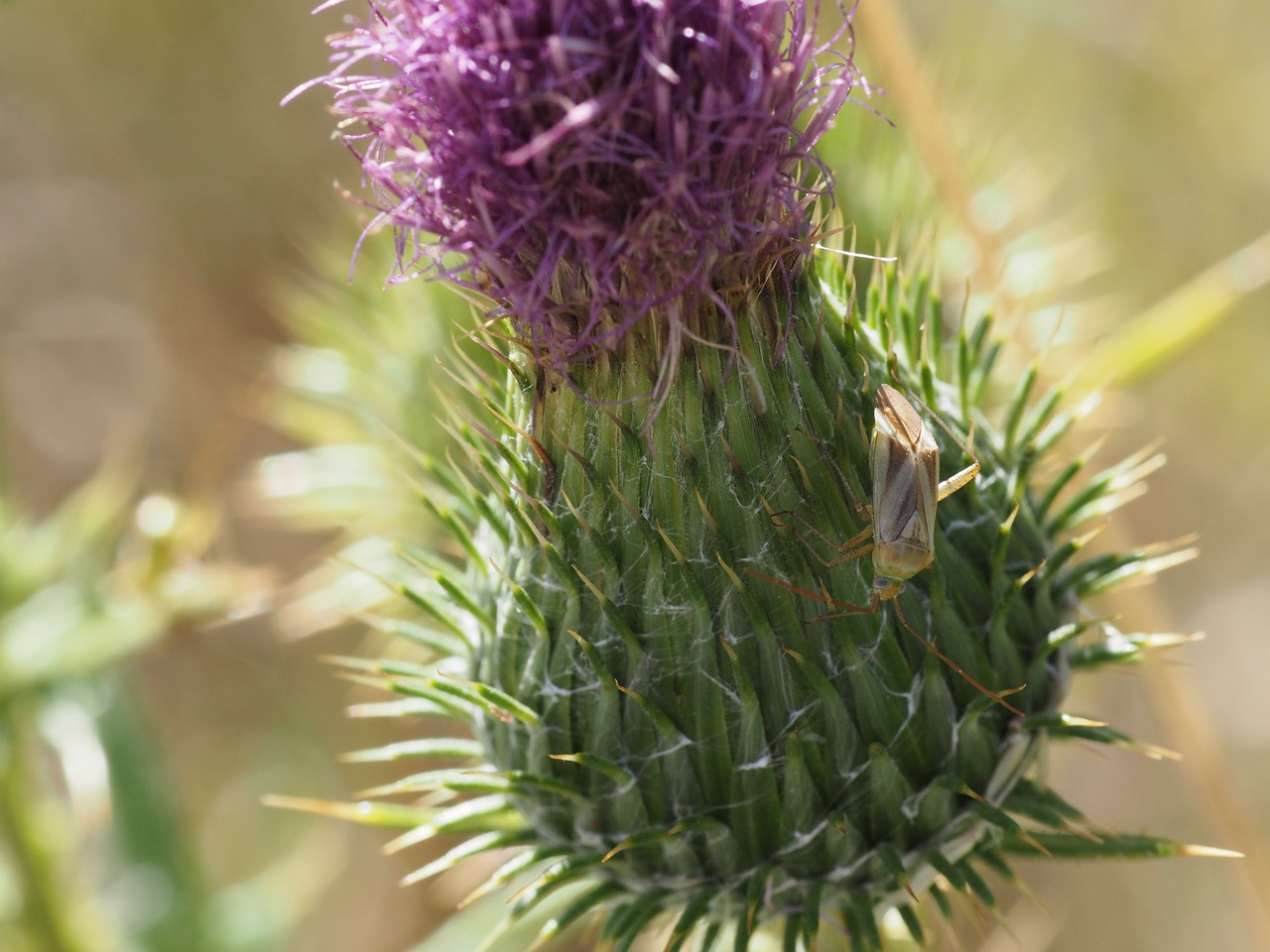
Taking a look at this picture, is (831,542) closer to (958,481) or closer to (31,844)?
(958,481)

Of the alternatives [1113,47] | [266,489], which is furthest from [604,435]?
[1113,47]

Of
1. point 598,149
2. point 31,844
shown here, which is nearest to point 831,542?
point 598,149

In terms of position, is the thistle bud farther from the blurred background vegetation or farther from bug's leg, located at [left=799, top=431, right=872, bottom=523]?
the blurred background vegetation

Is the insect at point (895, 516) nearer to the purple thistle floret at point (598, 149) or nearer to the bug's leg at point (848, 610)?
the bug's leg at point (848, 610)

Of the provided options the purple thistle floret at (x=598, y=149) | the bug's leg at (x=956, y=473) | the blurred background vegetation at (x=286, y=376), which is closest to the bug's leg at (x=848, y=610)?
the bug's leg at (x=956, y=473)

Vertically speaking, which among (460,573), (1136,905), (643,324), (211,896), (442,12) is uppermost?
(442,12)

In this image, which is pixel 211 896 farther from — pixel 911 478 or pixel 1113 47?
pixel 1113 47
